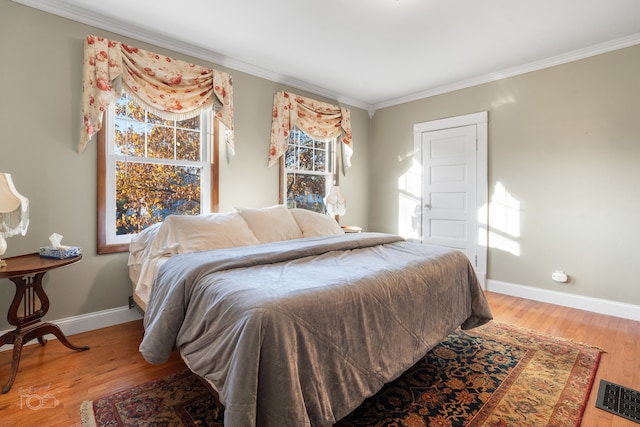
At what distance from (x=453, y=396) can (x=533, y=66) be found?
3.42m

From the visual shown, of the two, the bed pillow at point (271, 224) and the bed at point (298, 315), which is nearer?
the bed at point (298, 315)

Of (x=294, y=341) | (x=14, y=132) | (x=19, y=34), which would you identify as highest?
(x=19, y=34)

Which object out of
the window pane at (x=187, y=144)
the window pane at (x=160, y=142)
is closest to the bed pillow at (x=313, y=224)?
the window pane at (x=187, y=144)

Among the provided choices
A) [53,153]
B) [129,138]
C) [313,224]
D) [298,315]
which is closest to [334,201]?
[313,224]

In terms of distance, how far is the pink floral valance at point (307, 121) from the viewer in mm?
3709

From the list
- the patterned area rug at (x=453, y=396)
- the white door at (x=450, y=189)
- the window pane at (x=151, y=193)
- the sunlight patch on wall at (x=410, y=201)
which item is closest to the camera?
the patterned area rug at (x=453, y=396)

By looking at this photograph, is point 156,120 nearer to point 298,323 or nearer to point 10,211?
point 10,211

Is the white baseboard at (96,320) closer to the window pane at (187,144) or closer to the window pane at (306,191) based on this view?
the window pane at (187,144)

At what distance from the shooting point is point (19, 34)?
2.28m

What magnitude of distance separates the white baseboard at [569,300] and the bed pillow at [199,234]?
292cm

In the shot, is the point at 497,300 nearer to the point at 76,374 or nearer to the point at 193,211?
the point at 193,211

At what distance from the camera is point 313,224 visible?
123 inches

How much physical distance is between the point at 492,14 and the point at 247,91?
2.36 m

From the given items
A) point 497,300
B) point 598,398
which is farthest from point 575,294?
point 598,398
